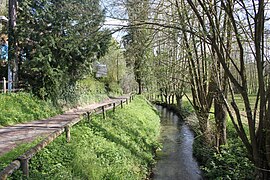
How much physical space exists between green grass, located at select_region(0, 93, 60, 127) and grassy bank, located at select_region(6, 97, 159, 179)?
10.1ft

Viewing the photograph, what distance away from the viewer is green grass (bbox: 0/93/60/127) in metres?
11.2

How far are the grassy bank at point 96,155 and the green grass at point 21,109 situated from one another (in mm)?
3066

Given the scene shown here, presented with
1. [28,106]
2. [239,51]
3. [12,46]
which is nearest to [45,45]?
[12,46]

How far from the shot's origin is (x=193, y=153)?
12578mm

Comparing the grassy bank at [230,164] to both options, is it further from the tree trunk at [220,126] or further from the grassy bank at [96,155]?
the grassy bank at [96,155]

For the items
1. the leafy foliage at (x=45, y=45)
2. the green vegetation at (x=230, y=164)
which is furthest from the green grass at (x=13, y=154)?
the leafy foliage at (x=45, y=45)

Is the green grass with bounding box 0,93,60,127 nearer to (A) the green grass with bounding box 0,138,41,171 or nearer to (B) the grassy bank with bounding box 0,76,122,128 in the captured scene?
(B) the grassy bank with bounding box 0,76,122,128

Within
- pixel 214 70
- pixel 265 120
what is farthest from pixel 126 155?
pixel 265 120

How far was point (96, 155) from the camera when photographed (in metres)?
7.67

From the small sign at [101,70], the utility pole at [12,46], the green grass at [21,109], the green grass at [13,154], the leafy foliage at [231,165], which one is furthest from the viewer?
the small sign at [101,70]

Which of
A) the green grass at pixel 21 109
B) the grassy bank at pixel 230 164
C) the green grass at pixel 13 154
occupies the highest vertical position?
the green grass at pixel 21 109

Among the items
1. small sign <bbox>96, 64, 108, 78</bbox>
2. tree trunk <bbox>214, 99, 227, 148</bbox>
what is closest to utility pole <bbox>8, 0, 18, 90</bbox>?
tree trunk <bbox>214, 99, 227, 148</bbox>

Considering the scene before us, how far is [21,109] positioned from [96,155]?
6.46 meters

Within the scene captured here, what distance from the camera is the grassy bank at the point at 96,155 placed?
588 centimetres
